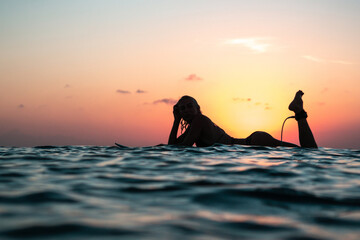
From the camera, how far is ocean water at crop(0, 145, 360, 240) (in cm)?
197

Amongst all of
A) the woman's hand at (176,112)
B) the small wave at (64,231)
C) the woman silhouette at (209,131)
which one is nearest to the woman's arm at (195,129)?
the woman silhouette at (209,131)

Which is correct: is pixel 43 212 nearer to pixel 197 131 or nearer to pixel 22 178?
pixel 22 178

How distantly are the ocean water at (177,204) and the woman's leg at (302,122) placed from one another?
3.72 m

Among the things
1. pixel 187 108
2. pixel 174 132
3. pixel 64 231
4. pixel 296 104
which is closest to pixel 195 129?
pixel 187 108

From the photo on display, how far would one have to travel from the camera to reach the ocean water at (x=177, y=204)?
1.97 meters

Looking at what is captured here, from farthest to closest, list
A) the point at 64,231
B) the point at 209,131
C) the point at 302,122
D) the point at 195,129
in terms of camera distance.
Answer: the point at 209,131, the point at 195,129, the point at 302,122, the point at 64,231

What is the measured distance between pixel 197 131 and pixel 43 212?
5.93m

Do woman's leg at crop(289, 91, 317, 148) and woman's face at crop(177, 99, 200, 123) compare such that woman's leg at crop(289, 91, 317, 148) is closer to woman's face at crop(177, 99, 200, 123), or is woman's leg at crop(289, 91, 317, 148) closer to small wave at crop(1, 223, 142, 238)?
woman's face at crop(177, 99, 200, 123)

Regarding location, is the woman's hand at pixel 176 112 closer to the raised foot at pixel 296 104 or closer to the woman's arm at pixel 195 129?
the woman's arm at pixel 195 129

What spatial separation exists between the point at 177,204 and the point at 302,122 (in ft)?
19.9

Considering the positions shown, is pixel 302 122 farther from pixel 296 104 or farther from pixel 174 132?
pixel 174 132

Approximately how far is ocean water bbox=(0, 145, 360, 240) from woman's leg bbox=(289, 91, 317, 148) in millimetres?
3723

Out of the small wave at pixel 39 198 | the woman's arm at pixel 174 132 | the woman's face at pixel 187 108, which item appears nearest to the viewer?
the small wave at pixel 39 198

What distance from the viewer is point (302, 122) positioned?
793 cm
